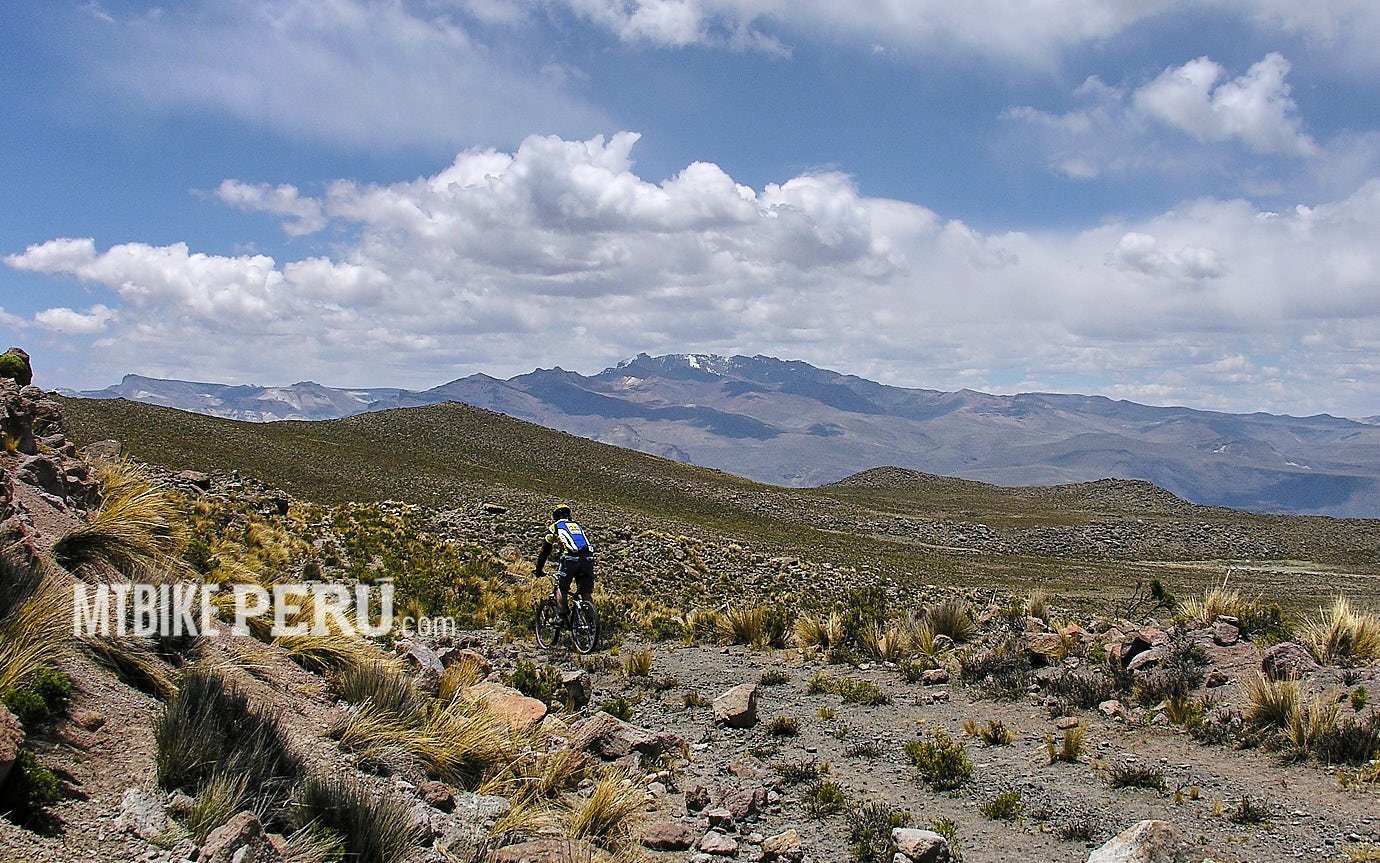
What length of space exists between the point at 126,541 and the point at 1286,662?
505 inches

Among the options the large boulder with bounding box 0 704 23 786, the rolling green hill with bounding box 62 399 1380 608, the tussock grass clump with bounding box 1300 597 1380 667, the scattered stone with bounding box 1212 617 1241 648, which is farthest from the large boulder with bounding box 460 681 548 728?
the rolling green hill with bounding box 62 399 1380 608

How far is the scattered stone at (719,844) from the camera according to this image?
6266 millimetres

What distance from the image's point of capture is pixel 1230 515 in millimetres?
73250

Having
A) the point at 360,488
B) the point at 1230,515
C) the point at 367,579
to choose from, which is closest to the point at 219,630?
the point at 367,579

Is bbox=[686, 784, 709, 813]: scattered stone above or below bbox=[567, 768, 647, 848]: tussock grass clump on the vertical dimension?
below

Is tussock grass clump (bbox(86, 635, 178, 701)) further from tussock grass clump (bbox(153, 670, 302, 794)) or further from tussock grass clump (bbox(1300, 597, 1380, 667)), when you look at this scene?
tussock grass clump (bbox(1300, 597, 1380, 667))

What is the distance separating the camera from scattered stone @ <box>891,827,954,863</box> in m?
5.86

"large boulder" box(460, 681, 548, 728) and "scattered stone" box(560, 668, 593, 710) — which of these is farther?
"scattered stone" box(560, 668, 593, 710)

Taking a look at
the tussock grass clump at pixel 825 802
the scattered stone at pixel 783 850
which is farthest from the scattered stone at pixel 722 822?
the tussock grass clump at pixel 825 802

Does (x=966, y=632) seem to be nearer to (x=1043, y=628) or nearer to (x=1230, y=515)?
(x=1043, y=628)

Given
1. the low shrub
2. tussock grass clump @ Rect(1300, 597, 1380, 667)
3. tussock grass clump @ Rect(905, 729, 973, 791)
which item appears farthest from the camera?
tussock grass clump @ Rect(1300, 597, 1380, 667)

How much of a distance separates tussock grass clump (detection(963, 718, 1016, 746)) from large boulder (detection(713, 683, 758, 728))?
254cm

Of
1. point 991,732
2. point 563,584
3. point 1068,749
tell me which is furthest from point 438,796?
point 563,584

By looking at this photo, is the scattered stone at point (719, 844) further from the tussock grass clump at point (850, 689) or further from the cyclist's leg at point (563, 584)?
the cyclist's leg at point (563, 584)
